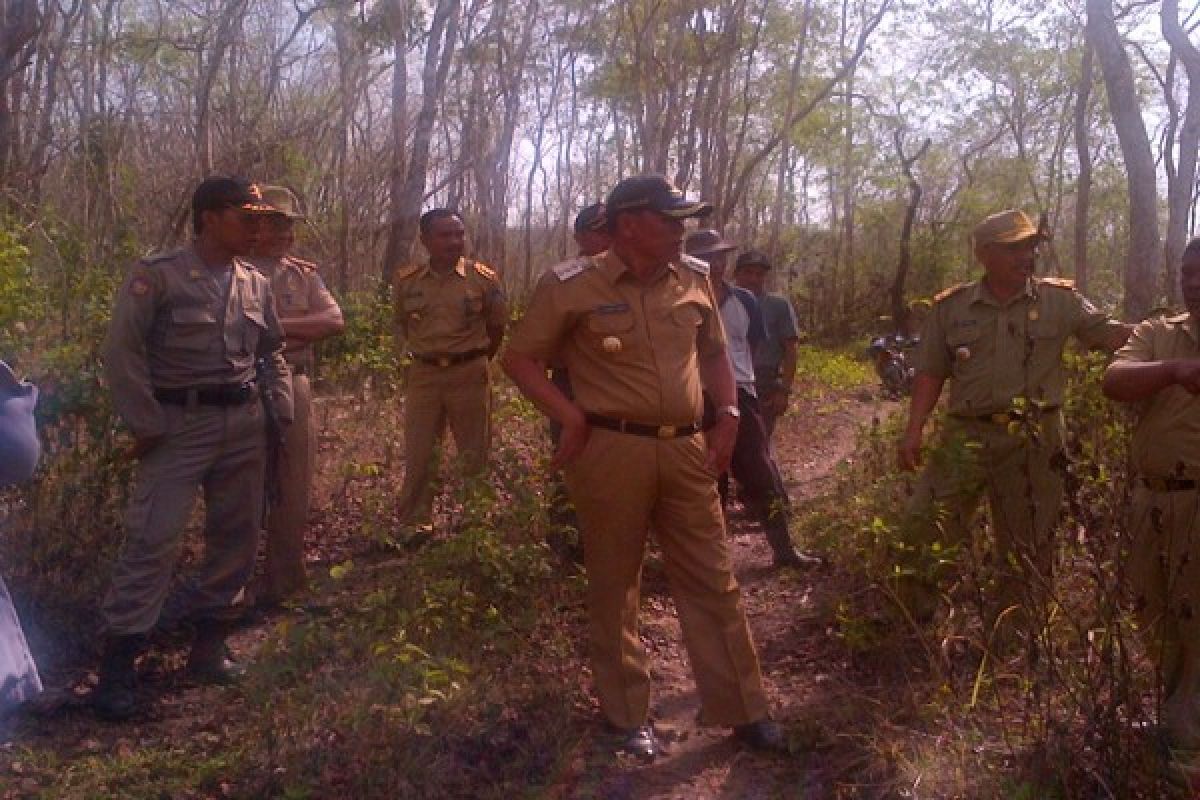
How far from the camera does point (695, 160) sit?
729 inches

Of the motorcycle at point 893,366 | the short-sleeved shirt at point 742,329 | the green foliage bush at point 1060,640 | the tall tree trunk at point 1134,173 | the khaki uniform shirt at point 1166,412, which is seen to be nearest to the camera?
the green foliage bush at point 1060,640

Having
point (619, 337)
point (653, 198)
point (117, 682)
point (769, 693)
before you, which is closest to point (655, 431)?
point (619, 337)

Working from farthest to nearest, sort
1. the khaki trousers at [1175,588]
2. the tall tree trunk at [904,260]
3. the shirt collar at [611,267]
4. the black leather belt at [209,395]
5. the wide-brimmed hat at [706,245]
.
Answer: the tall tree trunk at [904,260]
the wide-brimmed hat at [706,245]
the black leather belt at [209,395]
the shirt collar at [611,267]
the khaki trousers at [1175,588]

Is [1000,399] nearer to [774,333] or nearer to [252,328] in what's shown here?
[252,328]

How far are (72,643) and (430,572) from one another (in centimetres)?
146

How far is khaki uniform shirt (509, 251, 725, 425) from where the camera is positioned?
3793 mm

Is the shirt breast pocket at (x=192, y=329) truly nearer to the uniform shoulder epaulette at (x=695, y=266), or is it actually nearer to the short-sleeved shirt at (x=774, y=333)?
the uniform shoulder epaulette at (x=695, y=266)

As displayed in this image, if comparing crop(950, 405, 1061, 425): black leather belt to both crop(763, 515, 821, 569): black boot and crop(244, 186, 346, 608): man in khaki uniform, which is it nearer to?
crop(763, 515, 821, 569): black boot

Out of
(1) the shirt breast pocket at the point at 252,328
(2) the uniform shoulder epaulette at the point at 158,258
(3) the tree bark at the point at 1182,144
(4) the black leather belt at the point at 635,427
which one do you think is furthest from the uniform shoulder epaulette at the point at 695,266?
(3) the tree bark at the point at 1182,144

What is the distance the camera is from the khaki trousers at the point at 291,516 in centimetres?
532

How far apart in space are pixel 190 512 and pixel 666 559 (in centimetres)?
171

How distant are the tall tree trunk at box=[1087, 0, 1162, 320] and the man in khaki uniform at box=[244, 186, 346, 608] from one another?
6968 millimetres

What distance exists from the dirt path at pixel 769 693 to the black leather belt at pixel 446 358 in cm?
160

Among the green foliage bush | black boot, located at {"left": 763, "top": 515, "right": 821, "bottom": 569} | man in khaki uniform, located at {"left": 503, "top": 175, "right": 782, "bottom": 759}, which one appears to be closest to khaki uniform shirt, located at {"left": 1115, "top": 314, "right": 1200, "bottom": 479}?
the green foliage bush
